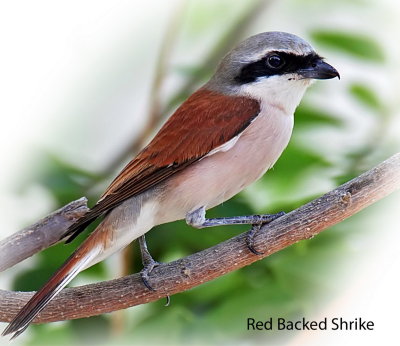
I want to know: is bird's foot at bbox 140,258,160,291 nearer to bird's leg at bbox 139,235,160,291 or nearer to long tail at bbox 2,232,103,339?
bird's leg at bbox 139,235,160,291

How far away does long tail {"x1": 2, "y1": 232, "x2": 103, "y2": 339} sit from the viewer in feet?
6.45

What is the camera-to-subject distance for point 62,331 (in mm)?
2264

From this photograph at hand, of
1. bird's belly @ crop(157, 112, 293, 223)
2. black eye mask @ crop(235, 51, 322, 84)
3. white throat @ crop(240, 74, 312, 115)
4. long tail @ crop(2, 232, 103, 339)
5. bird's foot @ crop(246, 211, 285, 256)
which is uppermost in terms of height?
black eye mask @ crop(235, 51, 322, 84)

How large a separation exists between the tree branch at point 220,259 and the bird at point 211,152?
9 cm

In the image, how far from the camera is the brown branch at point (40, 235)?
6.88 feet

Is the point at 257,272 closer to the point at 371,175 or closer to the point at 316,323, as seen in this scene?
the point at 316,323

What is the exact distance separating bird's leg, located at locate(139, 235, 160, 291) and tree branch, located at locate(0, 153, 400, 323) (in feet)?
0.05

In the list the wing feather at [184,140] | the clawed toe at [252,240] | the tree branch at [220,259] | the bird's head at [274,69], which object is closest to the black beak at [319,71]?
the bird's head at [274,69]

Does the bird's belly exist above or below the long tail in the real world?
above

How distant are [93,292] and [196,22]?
1242 millimetres

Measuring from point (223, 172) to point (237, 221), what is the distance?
0.59ft

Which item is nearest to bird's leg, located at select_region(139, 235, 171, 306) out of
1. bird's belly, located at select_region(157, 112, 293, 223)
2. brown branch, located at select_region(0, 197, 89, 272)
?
bird's belly, located at select_region(157, 112, 293, 223)

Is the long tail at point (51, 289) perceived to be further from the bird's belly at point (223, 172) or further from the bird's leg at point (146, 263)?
the bird's belly at point (223, 172)

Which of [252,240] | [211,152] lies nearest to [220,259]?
[252,240]
